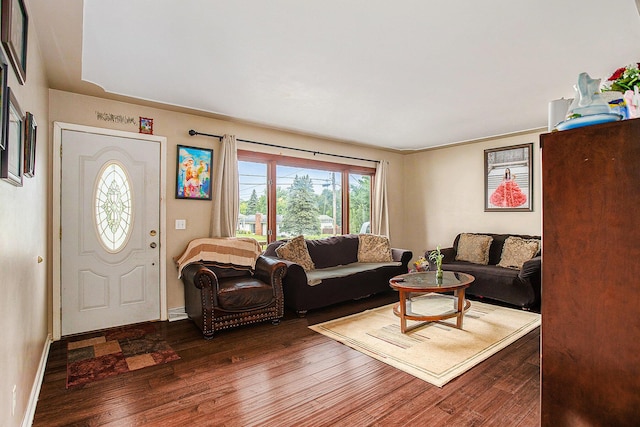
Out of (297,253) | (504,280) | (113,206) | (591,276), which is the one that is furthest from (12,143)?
(504,280)

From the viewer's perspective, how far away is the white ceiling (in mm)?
2090

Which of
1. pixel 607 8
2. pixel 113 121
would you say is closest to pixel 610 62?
pixel 607 8

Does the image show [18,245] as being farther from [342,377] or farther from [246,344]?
[342,377]

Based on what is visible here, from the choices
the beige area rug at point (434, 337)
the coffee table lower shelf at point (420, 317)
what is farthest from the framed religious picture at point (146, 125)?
the coffee table lower shelf at point (420, 317)

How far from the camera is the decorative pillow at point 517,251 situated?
4.64 metres

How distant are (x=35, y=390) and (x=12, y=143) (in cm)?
178

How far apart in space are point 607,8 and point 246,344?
12.2 ft

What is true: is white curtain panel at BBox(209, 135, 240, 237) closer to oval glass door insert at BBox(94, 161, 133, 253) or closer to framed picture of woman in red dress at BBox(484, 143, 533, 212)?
oval glass door insert at BBox(94, 161, 133, 253)

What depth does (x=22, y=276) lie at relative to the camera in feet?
6.38

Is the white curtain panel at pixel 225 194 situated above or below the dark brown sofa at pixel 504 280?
above

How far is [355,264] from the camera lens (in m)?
5.13

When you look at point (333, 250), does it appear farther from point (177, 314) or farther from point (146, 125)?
point (146, 125)

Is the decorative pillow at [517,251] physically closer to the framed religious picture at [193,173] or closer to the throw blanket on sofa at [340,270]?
the throw blanket on sofa at [340,270]

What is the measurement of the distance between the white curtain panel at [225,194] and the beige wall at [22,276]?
175 cm
